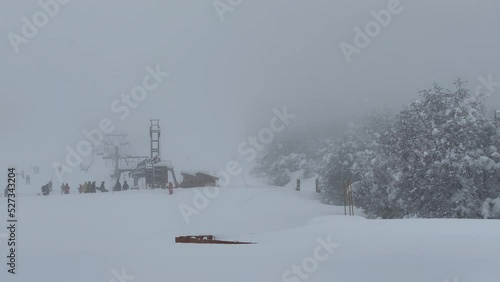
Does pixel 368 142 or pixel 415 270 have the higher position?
pixel 368 142

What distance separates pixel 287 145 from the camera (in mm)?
94812

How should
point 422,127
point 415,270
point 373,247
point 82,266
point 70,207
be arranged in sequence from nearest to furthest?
point 415,270, point 373,247, point 82,266, point 422,127, point 70,207

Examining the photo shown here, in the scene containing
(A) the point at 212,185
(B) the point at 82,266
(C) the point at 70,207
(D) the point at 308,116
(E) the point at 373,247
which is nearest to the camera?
(E) the point at 373,247

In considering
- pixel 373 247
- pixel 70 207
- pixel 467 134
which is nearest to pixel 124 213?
pixel 70 207

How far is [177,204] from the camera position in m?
30.8

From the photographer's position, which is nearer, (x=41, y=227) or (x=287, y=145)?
(x=41, y=227)

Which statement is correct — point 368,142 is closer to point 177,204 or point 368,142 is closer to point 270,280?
point 177,204

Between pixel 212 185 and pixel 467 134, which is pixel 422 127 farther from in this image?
A: pixel 212 185

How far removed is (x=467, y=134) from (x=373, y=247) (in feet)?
58.4

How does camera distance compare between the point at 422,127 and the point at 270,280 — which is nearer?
the point at 270,280

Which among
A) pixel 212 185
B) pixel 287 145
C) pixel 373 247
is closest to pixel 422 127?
pixel 373 247

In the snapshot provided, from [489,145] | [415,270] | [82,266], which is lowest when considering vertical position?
[82,266]

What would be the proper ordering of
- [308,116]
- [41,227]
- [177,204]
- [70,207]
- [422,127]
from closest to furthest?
[41,227]
[422,127]
[70,207]
[177,204]
[308,116]

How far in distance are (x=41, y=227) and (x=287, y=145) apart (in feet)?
247
